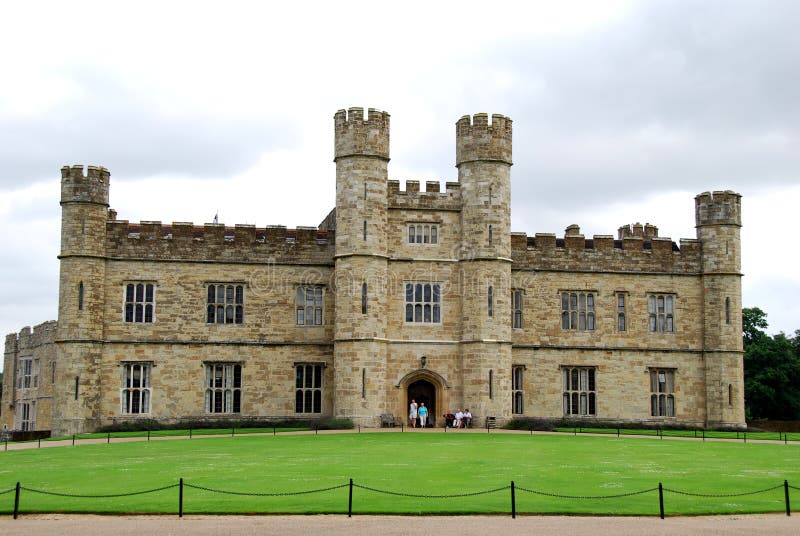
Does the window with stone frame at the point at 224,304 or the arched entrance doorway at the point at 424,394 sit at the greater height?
the window with stone frame at the point at 224,304

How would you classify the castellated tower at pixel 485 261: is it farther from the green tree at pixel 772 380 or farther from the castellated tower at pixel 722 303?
the green tree at pixel 772 380

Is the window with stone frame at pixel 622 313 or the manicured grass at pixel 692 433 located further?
the window with stone frame at pixel 622 313

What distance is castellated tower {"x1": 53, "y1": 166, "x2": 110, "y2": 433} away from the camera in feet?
140

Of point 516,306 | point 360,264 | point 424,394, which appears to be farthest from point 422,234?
point 424,394

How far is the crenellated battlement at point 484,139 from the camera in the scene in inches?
1767

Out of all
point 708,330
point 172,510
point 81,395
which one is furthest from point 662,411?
point 172,510

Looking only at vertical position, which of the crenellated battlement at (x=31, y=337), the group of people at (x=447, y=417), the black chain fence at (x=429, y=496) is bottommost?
the black chain fence at (x=429, y=496)

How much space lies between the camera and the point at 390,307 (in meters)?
44.4

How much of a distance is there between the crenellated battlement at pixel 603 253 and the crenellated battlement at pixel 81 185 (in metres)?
18.4

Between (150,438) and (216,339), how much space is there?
770cm

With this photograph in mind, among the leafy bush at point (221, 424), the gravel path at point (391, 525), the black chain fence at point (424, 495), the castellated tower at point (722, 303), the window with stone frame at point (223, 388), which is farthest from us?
the castellated tower at point (722, 303)

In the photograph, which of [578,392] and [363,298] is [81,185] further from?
[578,392]

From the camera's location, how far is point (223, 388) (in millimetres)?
44594

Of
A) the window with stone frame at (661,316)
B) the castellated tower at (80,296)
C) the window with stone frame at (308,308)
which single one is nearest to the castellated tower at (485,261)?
the window with stone frame at (308,308)
